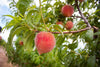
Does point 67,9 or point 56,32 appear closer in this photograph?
point 56,32

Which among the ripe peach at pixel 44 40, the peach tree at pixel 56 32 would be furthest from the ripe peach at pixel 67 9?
the ripe peach at pixel 44 40

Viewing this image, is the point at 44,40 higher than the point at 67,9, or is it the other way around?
the point at 67,9

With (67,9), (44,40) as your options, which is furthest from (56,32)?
(67,9)

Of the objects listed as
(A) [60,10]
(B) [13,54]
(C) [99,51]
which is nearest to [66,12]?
(A) [60,10]

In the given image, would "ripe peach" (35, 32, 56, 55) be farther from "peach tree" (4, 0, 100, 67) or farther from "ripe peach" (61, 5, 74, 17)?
"ripe peach" (61, 5, 74, 17)

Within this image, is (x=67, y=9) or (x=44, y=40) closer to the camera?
(x=44, y=40)

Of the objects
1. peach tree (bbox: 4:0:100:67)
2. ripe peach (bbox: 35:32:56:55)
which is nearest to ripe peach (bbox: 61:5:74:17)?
peach tree (bbox: 4:0:100:67)

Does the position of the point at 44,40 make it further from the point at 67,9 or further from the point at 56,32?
the point at 67,9

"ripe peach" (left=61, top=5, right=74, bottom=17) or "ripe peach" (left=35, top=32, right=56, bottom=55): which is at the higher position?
"ripe peach" (left=61, top=5, right=74, bottom=17)

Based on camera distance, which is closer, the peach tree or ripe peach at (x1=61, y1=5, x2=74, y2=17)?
the peach tree

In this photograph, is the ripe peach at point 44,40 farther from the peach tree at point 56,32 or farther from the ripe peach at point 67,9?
the ripe peach at point 67,9

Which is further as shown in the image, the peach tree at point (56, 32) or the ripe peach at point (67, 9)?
the ripe peach at point (67, 9)

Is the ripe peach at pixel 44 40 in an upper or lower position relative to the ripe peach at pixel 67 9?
lower

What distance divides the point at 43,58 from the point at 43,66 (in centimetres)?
12
